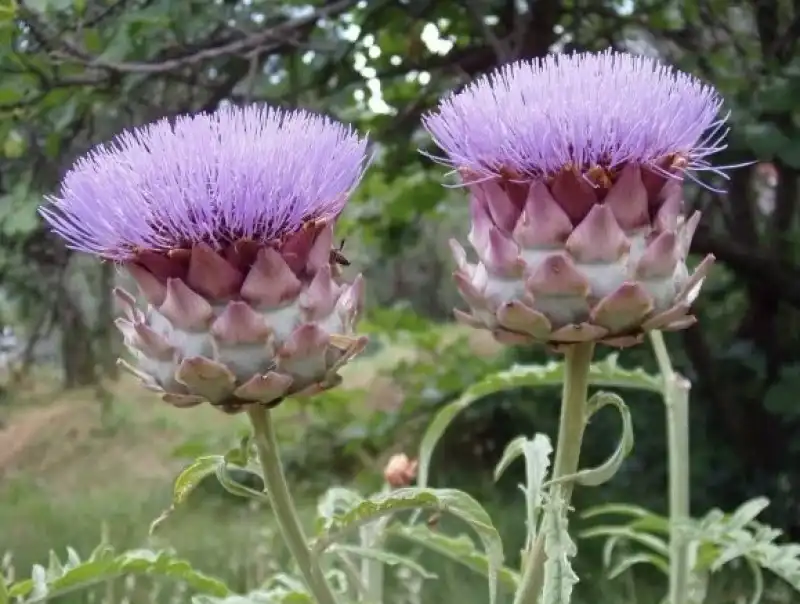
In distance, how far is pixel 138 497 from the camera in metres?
2.75

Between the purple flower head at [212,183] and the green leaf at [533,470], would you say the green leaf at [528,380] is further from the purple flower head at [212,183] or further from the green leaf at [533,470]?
the purple flower head at [212,183]

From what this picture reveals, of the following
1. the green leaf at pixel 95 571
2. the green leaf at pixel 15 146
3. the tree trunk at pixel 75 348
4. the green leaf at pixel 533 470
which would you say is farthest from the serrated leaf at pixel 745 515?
the tree trunk at pixel 75 348

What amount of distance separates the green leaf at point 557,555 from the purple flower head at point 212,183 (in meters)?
0.25

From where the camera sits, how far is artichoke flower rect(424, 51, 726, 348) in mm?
680

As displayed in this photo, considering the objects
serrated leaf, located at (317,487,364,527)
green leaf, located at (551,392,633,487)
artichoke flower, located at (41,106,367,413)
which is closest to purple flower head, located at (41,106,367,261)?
artichoke flower, located at (41,106,367,413)

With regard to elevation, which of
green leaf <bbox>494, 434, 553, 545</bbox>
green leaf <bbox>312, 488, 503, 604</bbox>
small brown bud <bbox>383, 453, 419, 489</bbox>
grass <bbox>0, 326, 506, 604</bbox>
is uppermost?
green leaf <bbox>312, 488, 503, 604</bbox>

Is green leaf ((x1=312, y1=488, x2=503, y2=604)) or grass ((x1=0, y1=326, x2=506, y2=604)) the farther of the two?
grass ((x1=0, y1=326, x2=506, y2=604))

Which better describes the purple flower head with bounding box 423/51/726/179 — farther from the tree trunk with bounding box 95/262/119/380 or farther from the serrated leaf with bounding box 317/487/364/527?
the tree trunk with bounding box 95/262/119/380

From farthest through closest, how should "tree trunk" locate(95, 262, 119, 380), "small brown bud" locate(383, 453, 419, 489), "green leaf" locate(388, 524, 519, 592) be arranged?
"tree trunk" locate(95, 262, 119, 380), "small brown bud" locate(383, 453, 419, 489), "green leaf" locate(388, 524, 519, 592)

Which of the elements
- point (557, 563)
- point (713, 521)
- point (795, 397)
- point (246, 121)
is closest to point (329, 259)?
point (246, 121)

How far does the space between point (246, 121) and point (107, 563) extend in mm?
364

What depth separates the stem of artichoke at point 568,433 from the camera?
71 cm

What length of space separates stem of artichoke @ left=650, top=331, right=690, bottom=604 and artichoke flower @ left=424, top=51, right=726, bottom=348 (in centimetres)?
31

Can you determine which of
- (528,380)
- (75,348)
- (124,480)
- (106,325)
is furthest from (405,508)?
(75,348)
